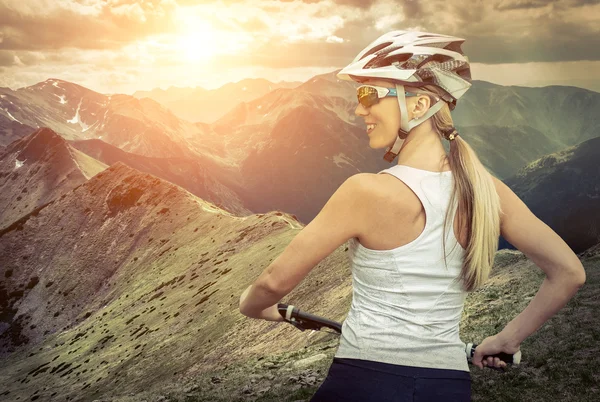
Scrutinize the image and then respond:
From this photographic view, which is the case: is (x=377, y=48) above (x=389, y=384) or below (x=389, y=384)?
above

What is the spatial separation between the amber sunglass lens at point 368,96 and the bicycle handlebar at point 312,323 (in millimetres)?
2118

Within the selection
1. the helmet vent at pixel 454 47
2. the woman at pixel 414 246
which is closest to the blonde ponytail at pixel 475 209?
the woman at pixel 414 246

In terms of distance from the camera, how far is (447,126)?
3.77 m

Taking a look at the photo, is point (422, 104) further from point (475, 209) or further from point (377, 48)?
point (475, 209)

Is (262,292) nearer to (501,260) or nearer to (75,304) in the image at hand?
(501,260)

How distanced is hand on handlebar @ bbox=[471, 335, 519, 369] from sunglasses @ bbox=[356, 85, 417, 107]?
2.53 metres

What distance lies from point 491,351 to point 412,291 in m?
1.54

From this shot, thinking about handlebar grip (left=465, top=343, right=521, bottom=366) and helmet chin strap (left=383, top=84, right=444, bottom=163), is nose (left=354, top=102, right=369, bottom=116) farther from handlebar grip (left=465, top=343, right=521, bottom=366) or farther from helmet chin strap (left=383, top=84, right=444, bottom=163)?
handlebar grip (left=465, top=343, right=521, bottom=366)

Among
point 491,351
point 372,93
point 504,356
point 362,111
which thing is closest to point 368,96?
point 372,93

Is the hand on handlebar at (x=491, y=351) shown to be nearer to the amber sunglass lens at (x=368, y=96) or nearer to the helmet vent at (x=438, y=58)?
the amber sunglass lens at (x=368, y=96)

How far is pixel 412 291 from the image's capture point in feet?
11.3

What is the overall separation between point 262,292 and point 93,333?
9959cm

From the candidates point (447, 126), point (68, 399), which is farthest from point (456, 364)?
point (68, 399)

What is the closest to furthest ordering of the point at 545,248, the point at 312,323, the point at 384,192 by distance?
the point at 384,192, the point at 545,248, the point at 312,323
